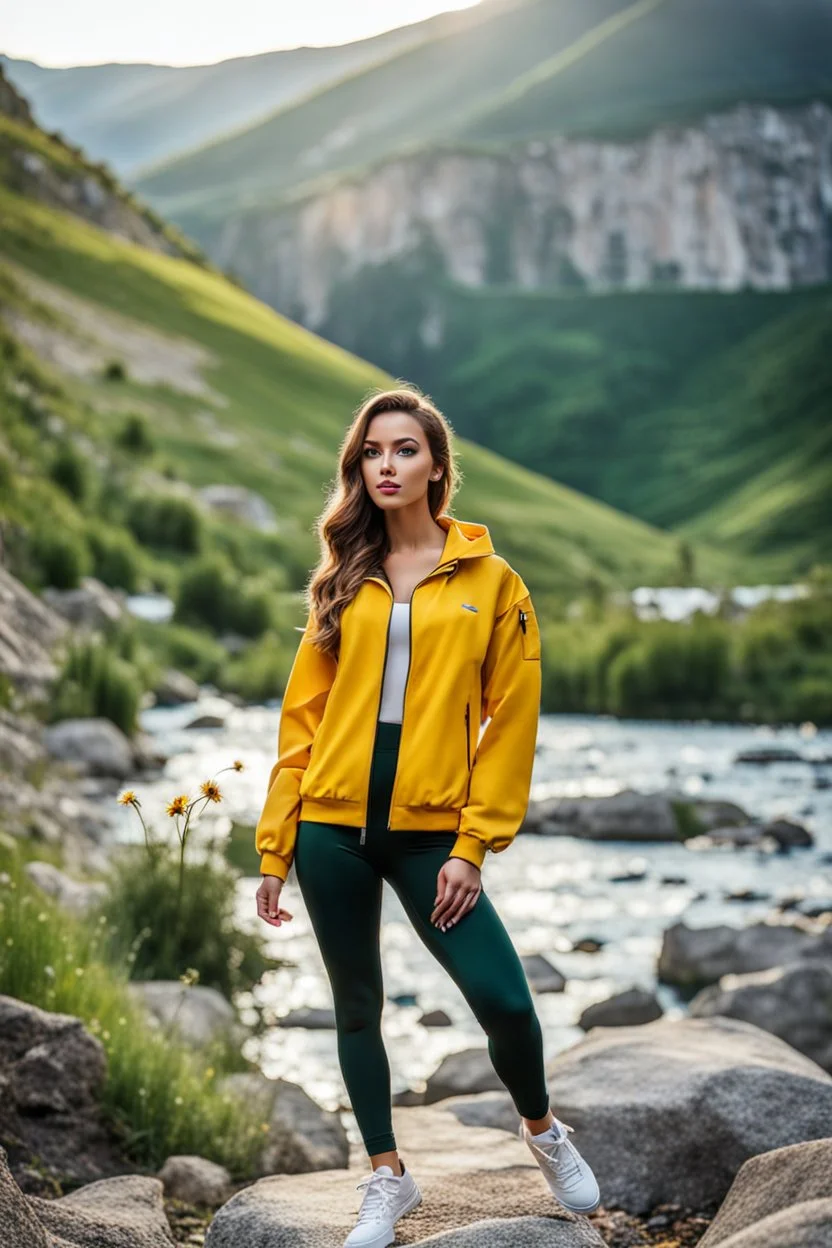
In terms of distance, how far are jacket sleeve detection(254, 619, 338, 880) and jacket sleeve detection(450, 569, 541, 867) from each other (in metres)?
0.57

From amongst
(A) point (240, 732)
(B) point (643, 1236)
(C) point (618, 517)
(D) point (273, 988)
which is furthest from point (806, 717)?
(C) point (618, 517)

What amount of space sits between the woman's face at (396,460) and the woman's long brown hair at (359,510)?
0.03 m

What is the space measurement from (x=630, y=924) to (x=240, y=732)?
11.1 m

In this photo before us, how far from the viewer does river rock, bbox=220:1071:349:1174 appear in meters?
7.14

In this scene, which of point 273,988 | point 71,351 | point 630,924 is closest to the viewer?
point 273,988

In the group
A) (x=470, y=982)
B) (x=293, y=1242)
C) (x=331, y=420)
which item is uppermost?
(x=331, y=420)

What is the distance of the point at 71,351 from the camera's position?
52.2 metres

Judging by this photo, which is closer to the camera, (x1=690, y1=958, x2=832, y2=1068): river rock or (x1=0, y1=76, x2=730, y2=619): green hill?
(x1=690, y1=958, x2=832, y2=1068): river rock

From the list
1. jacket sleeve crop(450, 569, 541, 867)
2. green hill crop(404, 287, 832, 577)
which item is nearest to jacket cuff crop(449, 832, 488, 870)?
jacket sleeve crop(450, 569, 541, 867)

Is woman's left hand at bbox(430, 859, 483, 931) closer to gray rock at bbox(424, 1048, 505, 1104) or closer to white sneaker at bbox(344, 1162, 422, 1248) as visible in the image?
white sneaker at bbox(344, 1162, 422, 1248)

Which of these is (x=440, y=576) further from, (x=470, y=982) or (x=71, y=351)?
(x=71, y=351)

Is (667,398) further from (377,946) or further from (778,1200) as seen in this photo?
(778,1200)

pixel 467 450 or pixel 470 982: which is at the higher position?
pixel 467 450

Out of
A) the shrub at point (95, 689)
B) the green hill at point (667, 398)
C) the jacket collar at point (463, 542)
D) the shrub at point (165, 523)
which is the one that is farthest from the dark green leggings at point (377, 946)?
the green hill at point (667, 398)
